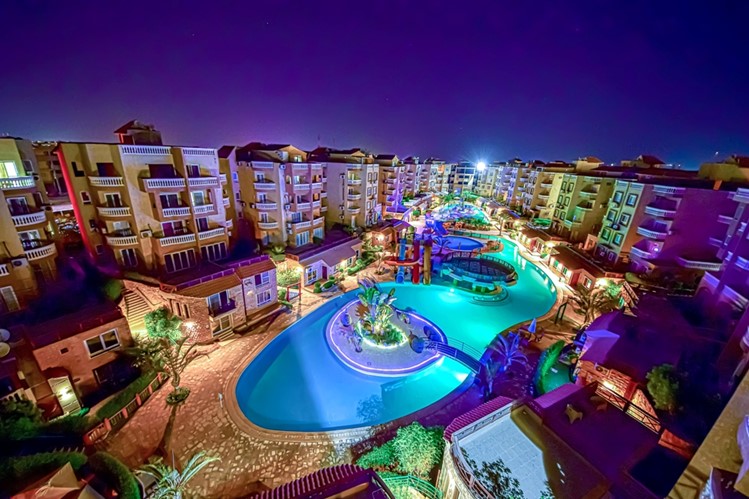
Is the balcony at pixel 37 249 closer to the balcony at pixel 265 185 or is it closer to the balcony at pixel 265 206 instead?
the balcony at pixel 265 206

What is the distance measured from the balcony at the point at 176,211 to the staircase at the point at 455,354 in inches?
888

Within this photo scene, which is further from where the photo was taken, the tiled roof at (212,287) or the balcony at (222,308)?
the balcony at (222,308)

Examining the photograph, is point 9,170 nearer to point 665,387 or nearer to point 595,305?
point 665,387

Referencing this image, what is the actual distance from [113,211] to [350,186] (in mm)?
26603

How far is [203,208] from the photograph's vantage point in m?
23.5

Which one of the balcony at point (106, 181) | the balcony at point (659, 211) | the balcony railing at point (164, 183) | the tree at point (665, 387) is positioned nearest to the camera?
the tree at point (665, 387)

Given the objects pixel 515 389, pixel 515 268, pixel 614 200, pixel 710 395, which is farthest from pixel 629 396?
pixel 614 200

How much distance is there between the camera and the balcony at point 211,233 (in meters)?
23.9

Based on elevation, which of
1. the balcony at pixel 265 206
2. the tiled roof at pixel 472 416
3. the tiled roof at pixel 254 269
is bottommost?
the tiled roof at pixel 472 416

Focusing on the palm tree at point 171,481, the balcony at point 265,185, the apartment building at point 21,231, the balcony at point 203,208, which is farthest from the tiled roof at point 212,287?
the balcony at point 265,185

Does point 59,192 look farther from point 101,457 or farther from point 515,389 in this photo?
point 515,389

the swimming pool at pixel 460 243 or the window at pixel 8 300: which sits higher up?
the window at pixel 8 300

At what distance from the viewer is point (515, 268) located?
38750mm

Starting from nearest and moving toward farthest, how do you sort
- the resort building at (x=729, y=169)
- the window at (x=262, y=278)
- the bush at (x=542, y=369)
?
the bush at (x=542, y=369)
the window at (x=262, y=278)
the resort building at (x=729, y=169)
